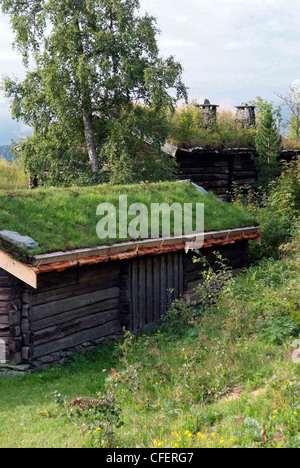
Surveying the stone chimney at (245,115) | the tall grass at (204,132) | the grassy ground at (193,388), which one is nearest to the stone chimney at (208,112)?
the tall grass at (204,132)

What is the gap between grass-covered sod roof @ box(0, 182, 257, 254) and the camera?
812cm

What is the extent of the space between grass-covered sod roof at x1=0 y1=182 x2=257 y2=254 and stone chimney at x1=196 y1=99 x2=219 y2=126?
948 centimetres

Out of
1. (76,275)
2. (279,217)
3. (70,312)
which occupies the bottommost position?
(70,312)

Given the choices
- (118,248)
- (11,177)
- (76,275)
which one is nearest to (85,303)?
(76,275)

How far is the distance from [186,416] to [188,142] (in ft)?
45.4

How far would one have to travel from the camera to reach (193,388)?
598 cm

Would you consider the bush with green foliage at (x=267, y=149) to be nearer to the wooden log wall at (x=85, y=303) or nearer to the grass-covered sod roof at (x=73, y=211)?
the grass-covered sod roof at (x=73, y=211)

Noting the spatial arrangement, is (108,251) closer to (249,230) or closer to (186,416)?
(186,416)

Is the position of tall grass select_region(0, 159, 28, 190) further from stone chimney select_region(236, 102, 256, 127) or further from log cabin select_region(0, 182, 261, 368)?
log cabin select_region(0, 182, 261, 368)

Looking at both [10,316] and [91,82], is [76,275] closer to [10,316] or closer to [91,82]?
[10,316]

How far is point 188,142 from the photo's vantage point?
1816cm

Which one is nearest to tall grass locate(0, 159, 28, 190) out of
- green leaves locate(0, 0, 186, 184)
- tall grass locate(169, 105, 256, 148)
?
green leaves locate(0, 0, 186, 184)

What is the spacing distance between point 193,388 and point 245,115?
2005 centimetres
